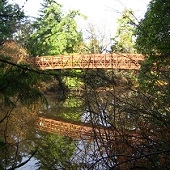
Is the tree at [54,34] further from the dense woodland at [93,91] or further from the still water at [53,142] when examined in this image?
the still water at [53,142]

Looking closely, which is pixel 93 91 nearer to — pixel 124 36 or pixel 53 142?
pixel 53 142

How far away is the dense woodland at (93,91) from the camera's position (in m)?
2.58

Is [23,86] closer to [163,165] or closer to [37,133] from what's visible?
[163,165]

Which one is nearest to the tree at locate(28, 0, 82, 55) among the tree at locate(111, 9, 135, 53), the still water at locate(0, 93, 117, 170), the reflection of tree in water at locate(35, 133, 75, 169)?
the tree at locate(111, 9, 135, 53)

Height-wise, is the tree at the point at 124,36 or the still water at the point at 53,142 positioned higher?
the tree at the point at 124,36

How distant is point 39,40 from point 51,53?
1764 mm

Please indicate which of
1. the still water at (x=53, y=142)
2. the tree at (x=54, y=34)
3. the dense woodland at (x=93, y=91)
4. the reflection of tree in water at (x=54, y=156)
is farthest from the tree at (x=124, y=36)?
the reflection of tree in water at (x=54, y=156)

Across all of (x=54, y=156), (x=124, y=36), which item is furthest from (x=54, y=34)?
(x=54, y=156)

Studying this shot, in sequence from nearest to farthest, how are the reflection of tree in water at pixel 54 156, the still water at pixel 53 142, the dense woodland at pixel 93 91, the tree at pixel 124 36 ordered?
the dense woodland at pixel 93 91
the still water at pixel 53 142
the reflection of tree in water at pixel 54 156
the tree at pixel 124 36

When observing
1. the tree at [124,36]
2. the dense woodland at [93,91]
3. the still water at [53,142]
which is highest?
the tree at [124,36]

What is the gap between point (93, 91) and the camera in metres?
2.72

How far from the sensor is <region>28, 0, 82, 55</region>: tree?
21.8 m

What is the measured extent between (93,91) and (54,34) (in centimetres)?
2006

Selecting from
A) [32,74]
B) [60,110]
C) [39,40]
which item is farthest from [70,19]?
[32,74]
